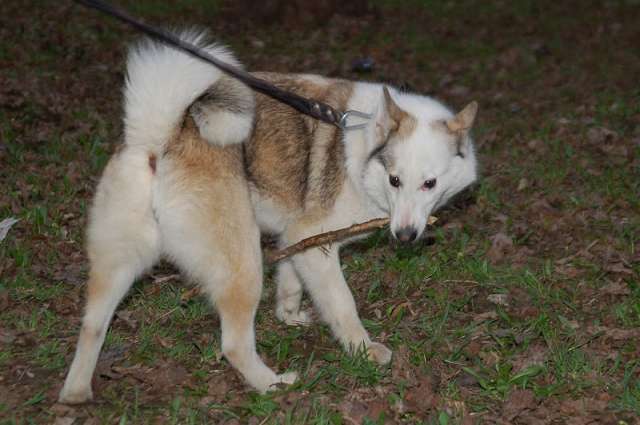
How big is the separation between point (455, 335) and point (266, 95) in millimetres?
1690

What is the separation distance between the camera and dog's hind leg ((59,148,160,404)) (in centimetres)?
337

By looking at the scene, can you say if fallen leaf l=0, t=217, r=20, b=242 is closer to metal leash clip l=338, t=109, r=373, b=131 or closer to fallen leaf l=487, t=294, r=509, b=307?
metal leash clip l=338, t=109, r=373, b=131

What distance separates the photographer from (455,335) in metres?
4.19

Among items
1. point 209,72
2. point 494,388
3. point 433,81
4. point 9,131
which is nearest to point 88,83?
point 9,131

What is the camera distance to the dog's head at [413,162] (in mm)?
3779

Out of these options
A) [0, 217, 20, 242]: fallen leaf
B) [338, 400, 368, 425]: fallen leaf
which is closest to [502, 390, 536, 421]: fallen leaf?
[338, 400, 368, 425]: fallen leaf

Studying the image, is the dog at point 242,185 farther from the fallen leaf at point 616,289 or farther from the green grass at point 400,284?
the fallen leaf at point 616,289

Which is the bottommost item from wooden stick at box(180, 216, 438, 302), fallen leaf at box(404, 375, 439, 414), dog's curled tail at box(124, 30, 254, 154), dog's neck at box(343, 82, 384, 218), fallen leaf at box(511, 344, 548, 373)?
fallen leaf at box(511, 344, 548, 373)

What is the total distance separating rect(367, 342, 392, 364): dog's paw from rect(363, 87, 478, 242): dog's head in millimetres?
646

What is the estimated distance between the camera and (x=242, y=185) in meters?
3.65

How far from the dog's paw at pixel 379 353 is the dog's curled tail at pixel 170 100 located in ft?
4.25

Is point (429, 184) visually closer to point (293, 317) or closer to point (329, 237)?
point (329, 237)

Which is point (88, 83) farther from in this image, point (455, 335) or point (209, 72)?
point (455, 335)

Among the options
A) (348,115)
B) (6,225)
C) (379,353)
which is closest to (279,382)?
(379,353)
